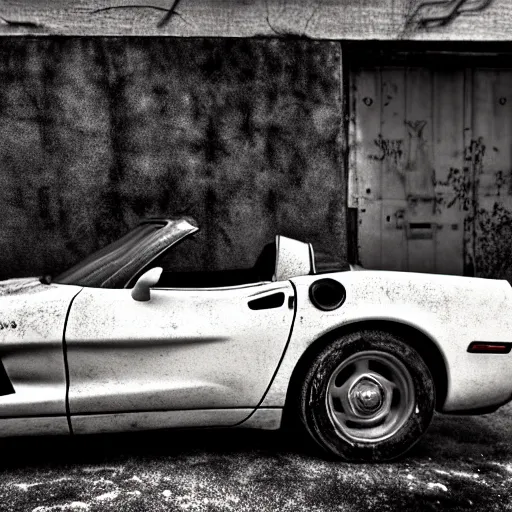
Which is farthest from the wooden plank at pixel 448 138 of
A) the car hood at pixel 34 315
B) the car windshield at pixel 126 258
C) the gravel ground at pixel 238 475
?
the car hood at pixel 34 315

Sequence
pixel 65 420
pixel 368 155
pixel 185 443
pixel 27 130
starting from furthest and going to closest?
1. pixel 368 155
2. pixel 27 130
3. pixel 185 443
4. pixel 65 420

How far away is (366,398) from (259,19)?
17.8 ft

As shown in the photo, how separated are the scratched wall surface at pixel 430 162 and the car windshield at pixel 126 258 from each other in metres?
4.82

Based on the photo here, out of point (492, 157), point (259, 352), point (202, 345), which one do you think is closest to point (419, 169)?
point (492, 157)

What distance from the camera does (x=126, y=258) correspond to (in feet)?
12.3

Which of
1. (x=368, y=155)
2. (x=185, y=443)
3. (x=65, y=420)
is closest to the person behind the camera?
(x=65, y=420)

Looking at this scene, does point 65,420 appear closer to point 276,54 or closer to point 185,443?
point 185,443

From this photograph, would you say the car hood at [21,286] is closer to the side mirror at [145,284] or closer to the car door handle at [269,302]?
the side mirror at [145,284]

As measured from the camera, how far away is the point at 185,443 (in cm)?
400

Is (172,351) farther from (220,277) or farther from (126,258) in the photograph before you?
(220,277)

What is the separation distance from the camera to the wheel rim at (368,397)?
362cm

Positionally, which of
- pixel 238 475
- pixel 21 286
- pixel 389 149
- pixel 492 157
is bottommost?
pixel 238 475

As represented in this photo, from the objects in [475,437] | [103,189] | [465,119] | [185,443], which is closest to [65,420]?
[185,443]

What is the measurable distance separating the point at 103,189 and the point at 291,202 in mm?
2033
